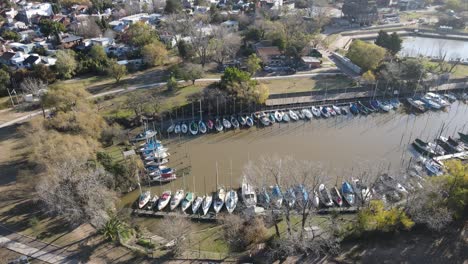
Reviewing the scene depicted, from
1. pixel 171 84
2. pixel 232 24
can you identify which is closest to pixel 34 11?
pixel 232 24

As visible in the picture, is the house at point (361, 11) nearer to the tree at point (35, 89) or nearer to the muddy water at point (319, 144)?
the muddy water at point (319, 144)

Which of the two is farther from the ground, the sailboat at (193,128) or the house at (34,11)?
the house at (34,11)

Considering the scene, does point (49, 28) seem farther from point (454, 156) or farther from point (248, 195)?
point (454, 156)

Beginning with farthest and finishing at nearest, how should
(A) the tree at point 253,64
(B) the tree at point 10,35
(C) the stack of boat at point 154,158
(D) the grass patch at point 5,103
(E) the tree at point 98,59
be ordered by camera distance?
(B) the tree at point 10,35, (E) the tree at point 98,59, (A) the tree at point 253,64, (D) the grass patch at point 5,103, (C) the stack of boat at point 154,158

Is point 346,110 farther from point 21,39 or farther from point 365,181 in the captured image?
point 21,39

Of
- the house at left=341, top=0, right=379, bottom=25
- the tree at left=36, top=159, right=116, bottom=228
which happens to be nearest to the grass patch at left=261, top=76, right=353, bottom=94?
the tree at left=36, top=159, right=116, bottom=228

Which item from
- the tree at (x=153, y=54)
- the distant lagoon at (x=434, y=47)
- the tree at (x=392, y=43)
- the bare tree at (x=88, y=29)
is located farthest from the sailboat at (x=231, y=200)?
the bare tree at (x=88, y=29)

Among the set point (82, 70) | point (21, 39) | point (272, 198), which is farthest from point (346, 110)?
point (21, 39)
